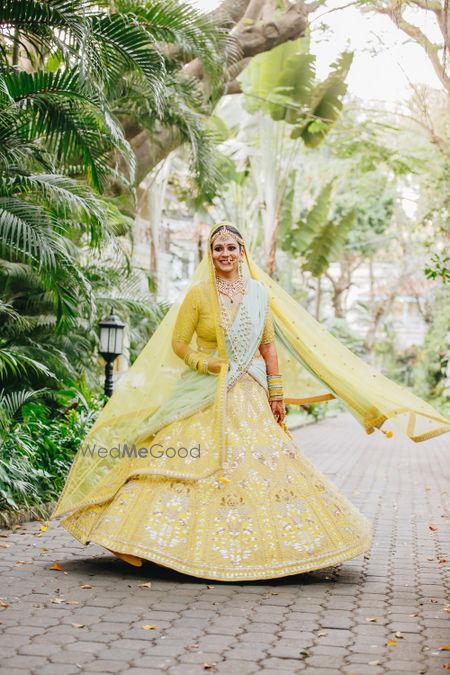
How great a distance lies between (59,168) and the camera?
10477 millimetres

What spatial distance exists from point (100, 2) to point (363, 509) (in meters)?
5.54

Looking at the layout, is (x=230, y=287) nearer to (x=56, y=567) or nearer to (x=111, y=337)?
(x=56, y=567)

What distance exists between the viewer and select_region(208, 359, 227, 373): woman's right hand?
5.91 metres

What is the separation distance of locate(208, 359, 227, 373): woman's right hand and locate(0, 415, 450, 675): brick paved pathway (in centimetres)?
127

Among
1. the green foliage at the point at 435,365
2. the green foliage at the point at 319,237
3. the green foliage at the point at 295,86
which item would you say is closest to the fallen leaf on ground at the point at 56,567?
the green foliage at the point at 295,86

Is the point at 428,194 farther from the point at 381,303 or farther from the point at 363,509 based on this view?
the point at 381,303

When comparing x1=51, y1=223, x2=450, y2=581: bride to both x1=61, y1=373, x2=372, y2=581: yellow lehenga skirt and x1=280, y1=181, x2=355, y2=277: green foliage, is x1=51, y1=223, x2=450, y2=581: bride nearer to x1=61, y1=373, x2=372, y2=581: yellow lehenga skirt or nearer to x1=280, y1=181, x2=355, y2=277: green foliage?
x1=61, y1=373, x2=372, y2=581: yellow lehenga skirt

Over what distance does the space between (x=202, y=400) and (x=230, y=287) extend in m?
0.77

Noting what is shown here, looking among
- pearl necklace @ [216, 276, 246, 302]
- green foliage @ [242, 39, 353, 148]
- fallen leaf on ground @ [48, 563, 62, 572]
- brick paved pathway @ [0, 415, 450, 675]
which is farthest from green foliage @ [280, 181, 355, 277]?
fallen leaf on ground @ [48, 563, 62, 572]

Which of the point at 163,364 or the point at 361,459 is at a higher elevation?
the point at 163,364

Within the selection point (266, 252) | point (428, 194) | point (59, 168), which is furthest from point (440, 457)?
point (59, 168)

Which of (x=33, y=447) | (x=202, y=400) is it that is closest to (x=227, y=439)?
(x=202, y=400)

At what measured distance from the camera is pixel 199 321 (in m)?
6.09

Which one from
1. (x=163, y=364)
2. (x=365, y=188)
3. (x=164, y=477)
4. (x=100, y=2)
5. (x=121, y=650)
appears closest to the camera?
(x=121, y=650)
